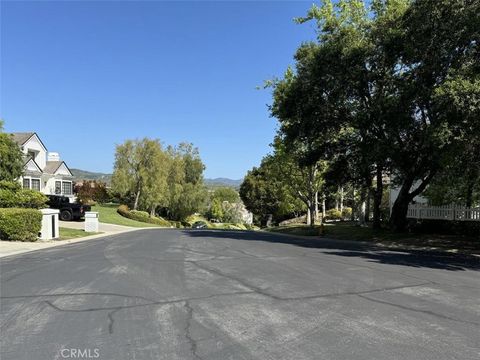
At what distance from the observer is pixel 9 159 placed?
3247 centimetres

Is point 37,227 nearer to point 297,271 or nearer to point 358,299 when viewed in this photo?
point 297,271

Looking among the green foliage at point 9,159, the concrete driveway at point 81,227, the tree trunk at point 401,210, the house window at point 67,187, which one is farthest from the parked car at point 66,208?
the tree trunk at point 401,210

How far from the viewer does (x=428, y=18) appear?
19391mm

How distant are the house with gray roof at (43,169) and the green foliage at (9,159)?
446 inches

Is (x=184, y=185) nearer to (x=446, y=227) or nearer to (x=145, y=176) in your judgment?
(x=145, y=176)

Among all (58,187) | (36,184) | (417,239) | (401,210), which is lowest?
(417,239)

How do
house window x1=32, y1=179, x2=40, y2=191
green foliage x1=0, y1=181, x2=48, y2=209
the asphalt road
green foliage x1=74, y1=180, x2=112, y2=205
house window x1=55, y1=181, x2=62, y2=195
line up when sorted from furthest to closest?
green foliage x1=74, y1=180, x2=112, y2=205 → house window x1=55, y1=181, x2=62, y2=195 → house window x1=32, y1=179, x2=40, y2=191 → green foliage x1=0, y1=181, x2=48, y2=209 → the asphalt road

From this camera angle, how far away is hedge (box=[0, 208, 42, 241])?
68.1 feet

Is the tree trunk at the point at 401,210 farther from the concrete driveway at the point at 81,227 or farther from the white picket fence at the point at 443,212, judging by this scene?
the concrete driveway at the point at 81,227

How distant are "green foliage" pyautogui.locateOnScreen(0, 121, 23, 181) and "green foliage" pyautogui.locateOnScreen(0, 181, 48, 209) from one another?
175 inches

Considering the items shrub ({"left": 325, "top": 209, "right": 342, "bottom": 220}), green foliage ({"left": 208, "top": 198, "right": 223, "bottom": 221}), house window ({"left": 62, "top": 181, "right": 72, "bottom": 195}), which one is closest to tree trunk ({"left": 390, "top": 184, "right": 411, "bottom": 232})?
shrub ({"left": 325, "top": 209, "right": 342, "bottom": 220})

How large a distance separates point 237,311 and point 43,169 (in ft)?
163

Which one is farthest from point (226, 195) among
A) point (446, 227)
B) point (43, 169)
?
point (446, 227)

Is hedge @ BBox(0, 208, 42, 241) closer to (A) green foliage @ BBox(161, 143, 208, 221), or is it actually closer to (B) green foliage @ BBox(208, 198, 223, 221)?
(A) green foliage @ BBox(161, 143, 208, 221)
